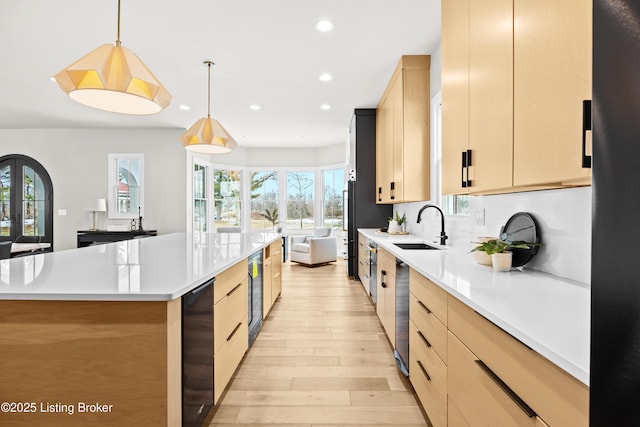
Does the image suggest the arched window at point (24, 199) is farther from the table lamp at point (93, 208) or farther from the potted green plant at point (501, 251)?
the potted green plant at point (501, 251)

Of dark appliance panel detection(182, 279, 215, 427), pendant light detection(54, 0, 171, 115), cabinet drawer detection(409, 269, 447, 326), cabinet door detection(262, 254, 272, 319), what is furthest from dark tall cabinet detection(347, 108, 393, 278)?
dark appliance panel detection(182, 279, 215, 427)

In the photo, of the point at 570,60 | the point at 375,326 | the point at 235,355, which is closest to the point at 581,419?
the point at 570,60

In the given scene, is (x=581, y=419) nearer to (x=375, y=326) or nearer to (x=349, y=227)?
(x=375, y=326)

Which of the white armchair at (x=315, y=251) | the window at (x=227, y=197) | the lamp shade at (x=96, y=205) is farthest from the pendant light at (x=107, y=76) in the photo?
the window at (x=227, y=197)

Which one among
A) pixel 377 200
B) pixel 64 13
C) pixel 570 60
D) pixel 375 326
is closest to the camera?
pixel 570 60

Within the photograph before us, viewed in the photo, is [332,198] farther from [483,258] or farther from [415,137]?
[483,258]

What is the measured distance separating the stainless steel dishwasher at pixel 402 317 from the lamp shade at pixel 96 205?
6.15 metres

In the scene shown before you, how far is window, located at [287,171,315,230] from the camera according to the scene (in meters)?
8.69

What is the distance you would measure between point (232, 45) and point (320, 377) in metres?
3.09

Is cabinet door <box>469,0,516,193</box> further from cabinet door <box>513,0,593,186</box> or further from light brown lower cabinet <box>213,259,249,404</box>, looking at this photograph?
light brown lower cabinet <box>213,259,249,404</box>

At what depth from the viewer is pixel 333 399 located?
203 centimetres

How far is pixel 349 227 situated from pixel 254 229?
386 centimetres

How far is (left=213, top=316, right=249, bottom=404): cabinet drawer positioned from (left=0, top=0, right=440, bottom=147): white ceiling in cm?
250

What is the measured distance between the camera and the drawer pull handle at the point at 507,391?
2.81 ft
